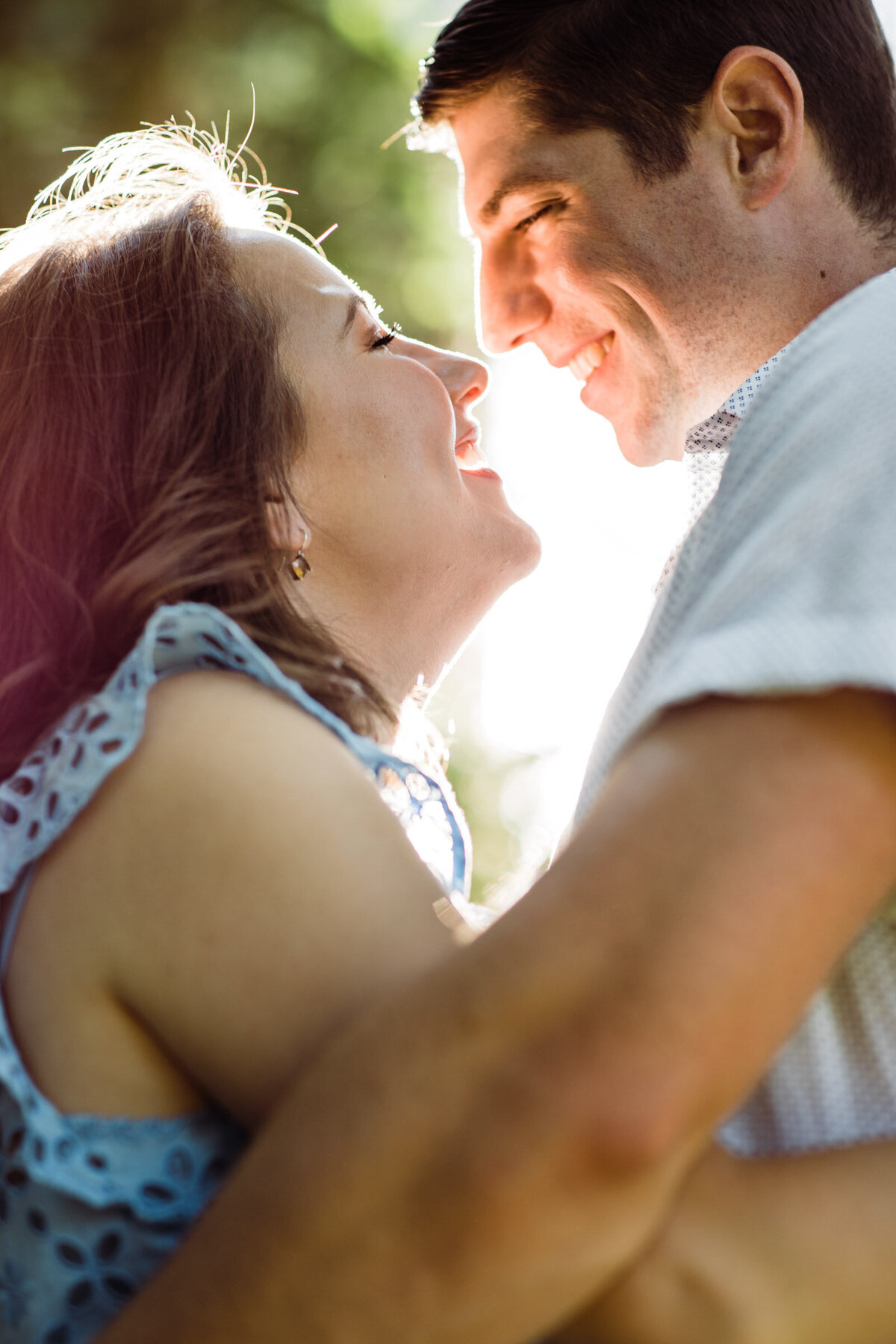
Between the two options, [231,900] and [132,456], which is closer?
[231,900]

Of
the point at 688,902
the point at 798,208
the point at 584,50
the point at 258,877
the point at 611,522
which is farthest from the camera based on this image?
the point at 611,522

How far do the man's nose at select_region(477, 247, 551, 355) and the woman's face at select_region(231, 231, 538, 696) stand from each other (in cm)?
55

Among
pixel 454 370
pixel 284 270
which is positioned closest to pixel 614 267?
pixel 454 370

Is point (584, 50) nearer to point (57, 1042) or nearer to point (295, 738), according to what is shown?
point (295, 738)

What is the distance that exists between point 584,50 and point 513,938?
1697 millimetres

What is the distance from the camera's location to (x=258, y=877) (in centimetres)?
78

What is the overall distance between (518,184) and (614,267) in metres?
0.22

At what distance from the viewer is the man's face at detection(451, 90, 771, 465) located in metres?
1.80

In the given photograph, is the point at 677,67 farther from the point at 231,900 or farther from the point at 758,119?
the point at 231,900

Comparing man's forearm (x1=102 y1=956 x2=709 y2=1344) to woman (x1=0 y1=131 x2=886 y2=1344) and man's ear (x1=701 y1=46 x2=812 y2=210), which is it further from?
man's ear (x1=701 y1=46 x2=812 y2=210)

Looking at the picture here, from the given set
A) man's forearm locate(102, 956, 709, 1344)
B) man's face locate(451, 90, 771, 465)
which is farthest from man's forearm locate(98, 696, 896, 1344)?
man's face locate(451, 90, 771, 465)

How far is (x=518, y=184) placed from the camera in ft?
6.32

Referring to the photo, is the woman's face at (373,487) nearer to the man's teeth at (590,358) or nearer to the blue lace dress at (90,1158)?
the blue lace dress at (90,1158)

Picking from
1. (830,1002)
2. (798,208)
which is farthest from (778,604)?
(798,208)
